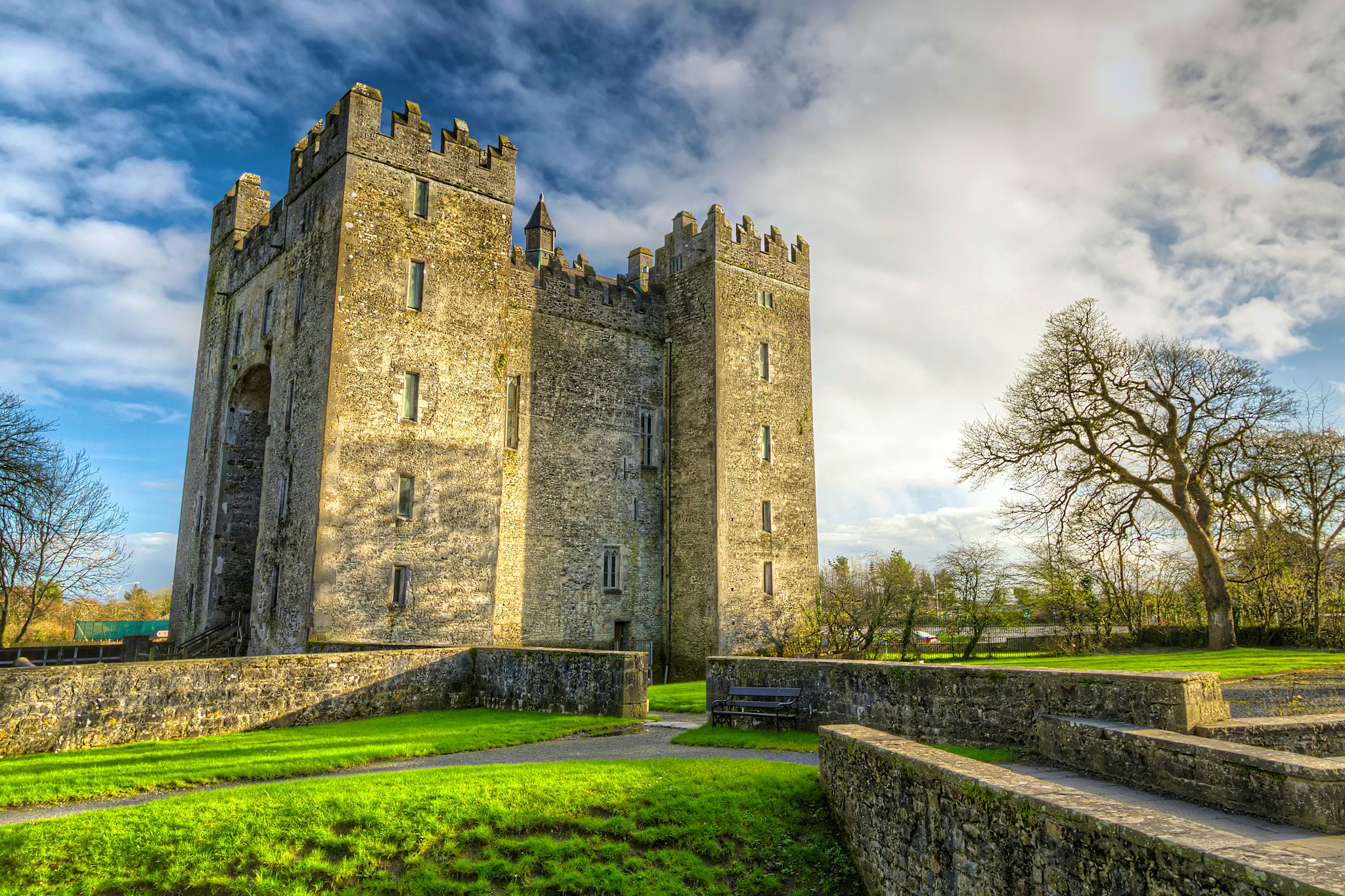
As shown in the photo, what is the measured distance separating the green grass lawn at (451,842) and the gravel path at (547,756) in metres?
0.92

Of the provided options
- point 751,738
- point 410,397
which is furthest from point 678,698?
point 410,397

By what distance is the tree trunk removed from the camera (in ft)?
87.4

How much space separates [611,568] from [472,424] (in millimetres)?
6873

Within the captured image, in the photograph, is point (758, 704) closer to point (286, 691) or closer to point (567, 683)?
point (567, 683)

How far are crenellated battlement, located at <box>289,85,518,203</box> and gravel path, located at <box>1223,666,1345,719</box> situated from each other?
21.8 m

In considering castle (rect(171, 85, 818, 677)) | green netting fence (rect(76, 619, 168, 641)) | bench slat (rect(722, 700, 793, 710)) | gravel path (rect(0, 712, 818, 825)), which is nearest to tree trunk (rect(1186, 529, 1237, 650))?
castle (rect(171, 85, 818, 677))

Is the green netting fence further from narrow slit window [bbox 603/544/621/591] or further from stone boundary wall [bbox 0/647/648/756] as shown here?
stone boundary wall [bbox 0/647/648/756]

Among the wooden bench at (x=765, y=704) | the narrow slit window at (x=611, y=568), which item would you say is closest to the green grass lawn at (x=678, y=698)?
the wooden bench at (x=765, y=704)

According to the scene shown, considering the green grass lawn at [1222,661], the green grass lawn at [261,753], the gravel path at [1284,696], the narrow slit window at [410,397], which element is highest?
the narrow slit window at [410,397]

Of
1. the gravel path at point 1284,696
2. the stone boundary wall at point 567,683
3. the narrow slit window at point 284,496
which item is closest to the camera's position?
the gravel path at point 1284,696

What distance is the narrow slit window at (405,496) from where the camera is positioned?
21.8 m

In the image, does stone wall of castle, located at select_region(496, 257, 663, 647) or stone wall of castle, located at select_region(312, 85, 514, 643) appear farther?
stone wall of castle, located at select_region(496, 257, 663, 647)

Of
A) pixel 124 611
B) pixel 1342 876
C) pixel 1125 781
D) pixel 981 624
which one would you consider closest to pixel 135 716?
pixel 1125 781

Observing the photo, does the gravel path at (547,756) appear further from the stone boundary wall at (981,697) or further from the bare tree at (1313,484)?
the bare tree at (1313,484)
